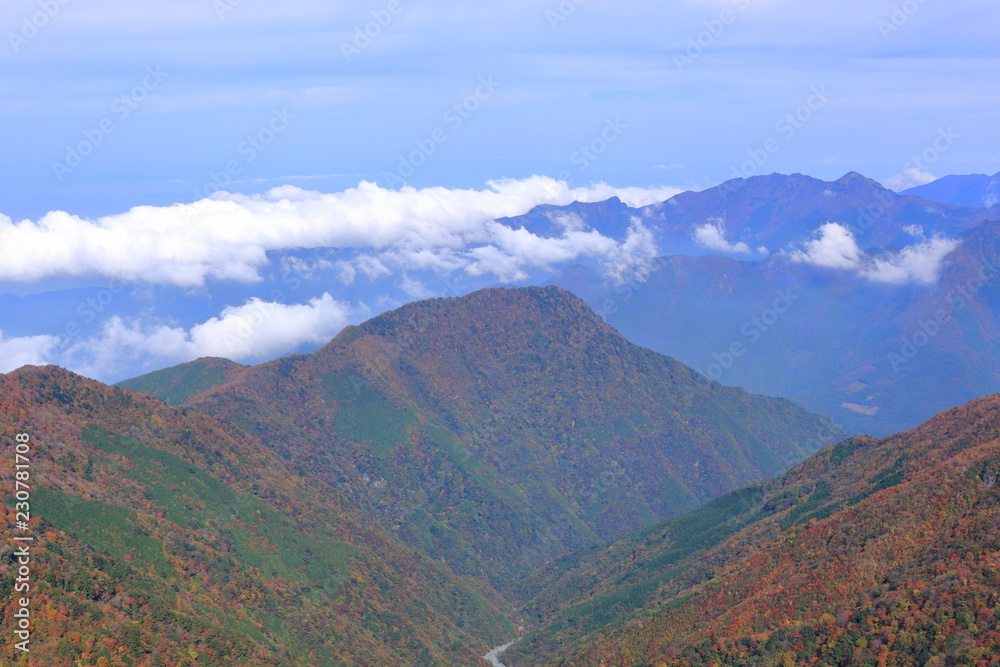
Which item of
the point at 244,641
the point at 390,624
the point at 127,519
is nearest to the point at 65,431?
the point at 127,519

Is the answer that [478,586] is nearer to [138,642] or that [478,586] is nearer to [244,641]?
[244,641]

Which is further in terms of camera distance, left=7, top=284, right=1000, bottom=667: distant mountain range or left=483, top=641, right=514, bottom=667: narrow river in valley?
left=483, top=641, right=514, bottom=667: narrow river in valley

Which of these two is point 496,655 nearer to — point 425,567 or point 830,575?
point 425,567

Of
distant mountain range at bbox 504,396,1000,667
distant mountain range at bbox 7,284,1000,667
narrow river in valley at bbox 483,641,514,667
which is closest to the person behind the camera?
distant mountain range at bbox 504,396,1000,667

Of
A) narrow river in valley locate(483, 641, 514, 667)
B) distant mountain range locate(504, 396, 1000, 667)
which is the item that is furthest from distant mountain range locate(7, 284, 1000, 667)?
narrow river in valley locate(483, 641, 514, 667)

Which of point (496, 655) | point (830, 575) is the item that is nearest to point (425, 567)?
point (496, 655)

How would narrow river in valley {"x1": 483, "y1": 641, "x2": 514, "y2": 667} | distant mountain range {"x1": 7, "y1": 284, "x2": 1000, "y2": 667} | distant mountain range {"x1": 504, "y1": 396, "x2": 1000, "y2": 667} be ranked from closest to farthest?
distant mountain range {"x1": 504, "y1": 396, "x2": 1000, "y2": 667} → distant mountain range {"x1": 7, "y1": 284, "x2": 1000, "y2": 667} → narrow river in valley {"x1": 483, "y1": 641, "x2": 514, "y2": 667}

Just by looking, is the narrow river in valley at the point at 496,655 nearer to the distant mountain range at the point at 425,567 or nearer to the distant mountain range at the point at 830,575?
the distant mountain range at the point at 425,567

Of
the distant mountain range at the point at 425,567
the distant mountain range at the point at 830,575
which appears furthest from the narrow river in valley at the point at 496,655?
the distant mountain range at the point at 830,575

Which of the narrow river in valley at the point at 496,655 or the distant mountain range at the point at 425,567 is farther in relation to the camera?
the narrow river in valley at the point at 496,655

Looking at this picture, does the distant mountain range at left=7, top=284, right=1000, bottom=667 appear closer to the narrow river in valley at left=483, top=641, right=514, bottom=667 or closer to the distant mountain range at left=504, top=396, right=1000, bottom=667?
the distant mountain range at left=504, top=396, right=1000, bottom=667
